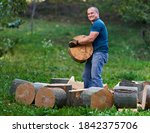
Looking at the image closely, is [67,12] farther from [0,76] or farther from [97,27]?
[97,27]

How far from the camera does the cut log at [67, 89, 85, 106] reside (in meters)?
10.4

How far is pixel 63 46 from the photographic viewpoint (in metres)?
21.9

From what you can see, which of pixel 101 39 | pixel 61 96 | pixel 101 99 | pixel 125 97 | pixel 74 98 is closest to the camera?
pixel 125 97

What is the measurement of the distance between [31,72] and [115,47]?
748cm

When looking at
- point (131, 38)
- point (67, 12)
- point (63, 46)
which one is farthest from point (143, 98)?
point (67, 12)

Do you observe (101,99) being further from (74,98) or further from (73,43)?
(73,43)

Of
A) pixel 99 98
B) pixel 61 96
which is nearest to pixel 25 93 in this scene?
pixel 61 96

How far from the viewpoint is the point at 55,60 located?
1897 centimetres

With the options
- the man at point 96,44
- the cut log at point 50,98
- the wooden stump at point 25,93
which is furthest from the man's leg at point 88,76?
the wooden stump at point 25,93

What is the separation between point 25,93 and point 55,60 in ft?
27.6

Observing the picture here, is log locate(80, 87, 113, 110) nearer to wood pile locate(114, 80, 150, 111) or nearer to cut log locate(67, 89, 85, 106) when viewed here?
wood pile locate(114, 80, 150, 111)

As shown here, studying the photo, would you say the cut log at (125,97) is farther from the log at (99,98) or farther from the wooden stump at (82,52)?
the wooden stump at (82,52)

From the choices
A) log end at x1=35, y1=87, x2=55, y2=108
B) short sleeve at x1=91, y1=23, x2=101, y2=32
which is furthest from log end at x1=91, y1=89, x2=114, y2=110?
short sleeve at x1=91, y1=23, x2=101, y2=32

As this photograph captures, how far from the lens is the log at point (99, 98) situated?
1007 cm
